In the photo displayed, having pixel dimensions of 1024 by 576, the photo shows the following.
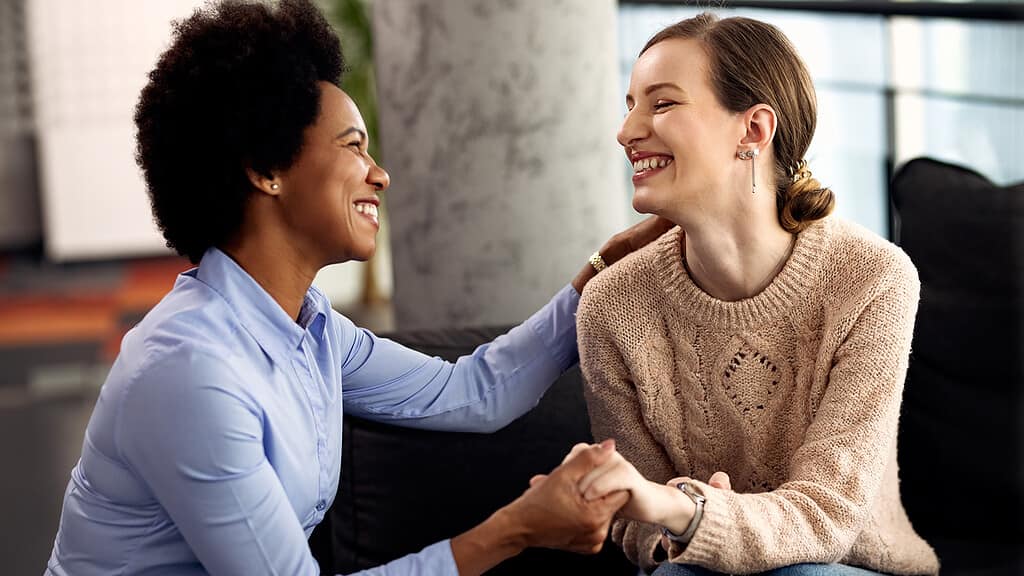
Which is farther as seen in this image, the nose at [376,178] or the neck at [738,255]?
the neck at [738,255]

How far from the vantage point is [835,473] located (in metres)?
1.57

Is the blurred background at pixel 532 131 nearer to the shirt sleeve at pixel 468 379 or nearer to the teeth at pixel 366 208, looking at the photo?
the shirt sleeve at pixel 468 379

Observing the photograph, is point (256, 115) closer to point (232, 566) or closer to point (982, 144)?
point (232, 566)

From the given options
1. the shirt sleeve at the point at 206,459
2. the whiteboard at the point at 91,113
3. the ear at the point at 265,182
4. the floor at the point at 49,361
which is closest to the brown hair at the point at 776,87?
the ear at the point at 265,182

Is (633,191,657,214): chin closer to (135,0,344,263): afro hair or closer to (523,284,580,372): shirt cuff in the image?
(523,284,580,372): shirt cuff

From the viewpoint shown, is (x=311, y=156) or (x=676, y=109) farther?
(x=676, y=109)

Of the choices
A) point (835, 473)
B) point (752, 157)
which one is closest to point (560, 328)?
point (752, 157)

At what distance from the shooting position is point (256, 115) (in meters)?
1.52

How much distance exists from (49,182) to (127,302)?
0.84 metres

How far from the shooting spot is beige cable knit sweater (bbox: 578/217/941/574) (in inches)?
61.2

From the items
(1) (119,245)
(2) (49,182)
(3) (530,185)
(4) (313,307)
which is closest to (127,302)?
(1) (119,245)

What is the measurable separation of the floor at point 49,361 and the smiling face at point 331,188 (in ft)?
6.95

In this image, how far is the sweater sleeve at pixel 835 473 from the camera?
5.03 ft

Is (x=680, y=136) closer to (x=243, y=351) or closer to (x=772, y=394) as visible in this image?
(x=772, y=394)
